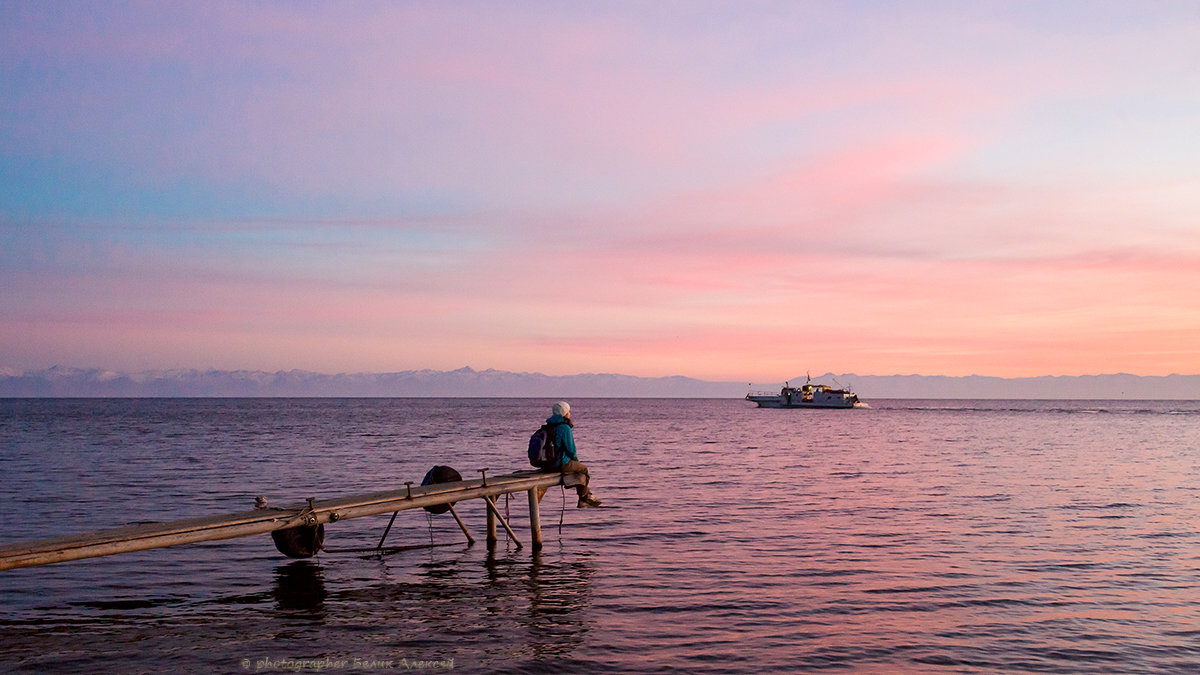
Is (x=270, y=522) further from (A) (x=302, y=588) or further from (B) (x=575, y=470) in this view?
(B) (x=575, y=470)

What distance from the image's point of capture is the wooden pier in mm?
12547

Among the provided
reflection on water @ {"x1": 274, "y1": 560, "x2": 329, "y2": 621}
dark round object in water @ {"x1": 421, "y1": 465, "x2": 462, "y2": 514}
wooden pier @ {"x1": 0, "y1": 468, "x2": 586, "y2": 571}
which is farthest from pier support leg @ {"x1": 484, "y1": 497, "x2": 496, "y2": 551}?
reflection on water @ {"x1": 274, "y1": 560, "x2": 329, "y2": 621}

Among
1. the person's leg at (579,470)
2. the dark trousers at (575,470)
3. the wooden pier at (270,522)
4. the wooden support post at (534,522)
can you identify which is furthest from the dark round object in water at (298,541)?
the person's leg at (579,470)

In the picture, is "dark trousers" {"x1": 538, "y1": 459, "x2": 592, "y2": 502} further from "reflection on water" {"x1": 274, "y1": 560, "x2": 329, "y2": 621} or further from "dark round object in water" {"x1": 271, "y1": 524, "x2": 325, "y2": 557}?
"reflection on water" {"x1": 274, "y1": 560, "x2": 329, "y2": 621}

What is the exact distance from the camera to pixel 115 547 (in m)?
13.1

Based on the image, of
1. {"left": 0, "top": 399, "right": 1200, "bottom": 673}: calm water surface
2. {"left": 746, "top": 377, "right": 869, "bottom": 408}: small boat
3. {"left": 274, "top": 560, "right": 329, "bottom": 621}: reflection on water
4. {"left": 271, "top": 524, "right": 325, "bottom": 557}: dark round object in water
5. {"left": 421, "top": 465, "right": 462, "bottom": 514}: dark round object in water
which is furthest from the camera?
{"left": 746, "top": 377, "right": 869, "bottom": 408}: small boat

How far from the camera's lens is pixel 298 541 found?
17688 mm

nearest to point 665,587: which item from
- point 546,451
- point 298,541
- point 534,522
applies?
point 534,522

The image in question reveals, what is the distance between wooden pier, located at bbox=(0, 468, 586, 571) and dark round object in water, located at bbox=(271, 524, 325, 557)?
2.53 ft

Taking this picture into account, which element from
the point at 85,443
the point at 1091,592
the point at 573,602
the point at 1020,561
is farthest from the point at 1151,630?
the point at 85,443

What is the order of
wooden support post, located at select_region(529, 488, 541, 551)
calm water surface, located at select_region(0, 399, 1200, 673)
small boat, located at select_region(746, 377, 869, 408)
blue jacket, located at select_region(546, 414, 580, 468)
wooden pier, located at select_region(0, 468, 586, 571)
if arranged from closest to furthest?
calm water surface, located at select_region(0, 399, 1200, 673) < wooden pier, located at select_region(0, 468, 586, 571) < wooden support post, located at select_region(529, 488, 541, 551) < blue jacket, located at select_region(546, 414, 580, 468) < small boat, located at select_region(746, 377, 869, 408)

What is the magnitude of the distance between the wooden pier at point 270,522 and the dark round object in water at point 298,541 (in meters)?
0.77

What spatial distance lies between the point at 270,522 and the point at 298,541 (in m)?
2.58

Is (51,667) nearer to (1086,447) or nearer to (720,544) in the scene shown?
(720,544)
